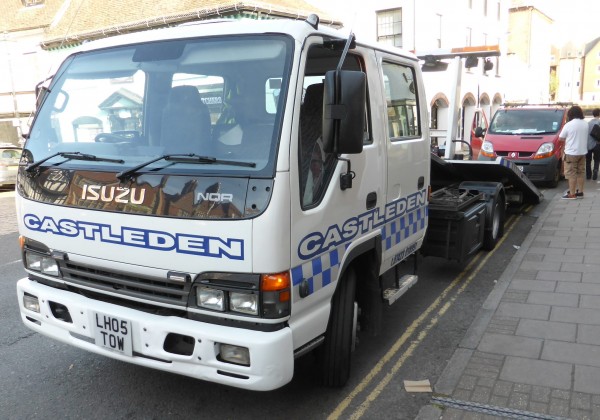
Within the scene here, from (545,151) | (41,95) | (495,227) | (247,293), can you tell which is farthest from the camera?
(545,151)

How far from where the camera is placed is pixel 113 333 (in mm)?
2947

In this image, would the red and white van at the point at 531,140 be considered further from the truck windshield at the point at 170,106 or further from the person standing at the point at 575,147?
the truck windshield at the point at 170,106

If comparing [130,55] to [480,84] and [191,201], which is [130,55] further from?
[480,84]

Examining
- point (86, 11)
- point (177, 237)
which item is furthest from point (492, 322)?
point (86, 11)

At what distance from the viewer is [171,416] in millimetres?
3311

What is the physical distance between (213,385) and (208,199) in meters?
1.61

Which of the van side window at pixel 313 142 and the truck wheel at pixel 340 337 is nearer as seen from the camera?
the van side window at pixel 313 142

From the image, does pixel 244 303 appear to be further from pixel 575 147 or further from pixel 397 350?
pixel 575 147

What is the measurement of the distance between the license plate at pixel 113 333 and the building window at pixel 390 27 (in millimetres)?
20723

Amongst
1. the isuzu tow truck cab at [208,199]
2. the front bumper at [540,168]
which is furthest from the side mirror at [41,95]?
the front bumper at [540,168]

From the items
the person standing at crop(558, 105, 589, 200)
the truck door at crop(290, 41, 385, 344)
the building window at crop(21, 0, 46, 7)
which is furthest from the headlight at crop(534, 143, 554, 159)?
the building window at crop(21, 0, 46, 7)

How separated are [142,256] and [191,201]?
1.46 feet

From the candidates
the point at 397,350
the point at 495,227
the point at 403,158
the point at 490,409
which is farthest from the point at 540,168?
the point at 490,409

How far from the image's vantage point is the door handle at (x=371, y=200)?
3.58 m
